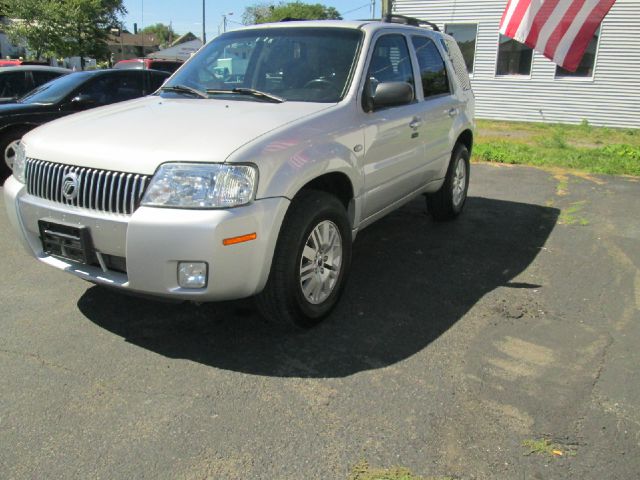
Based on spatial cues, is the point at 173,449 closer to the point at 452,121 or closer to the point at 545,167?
the point at 452,121

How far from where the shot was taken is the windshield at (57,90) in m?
8.08

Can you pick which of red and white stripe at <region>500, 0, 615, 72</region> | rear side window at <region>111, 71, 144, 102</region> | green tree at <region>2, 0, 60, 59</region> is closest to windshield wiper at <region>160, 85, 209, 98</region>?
rear side window at <region>111, 71, 144, 102</region>

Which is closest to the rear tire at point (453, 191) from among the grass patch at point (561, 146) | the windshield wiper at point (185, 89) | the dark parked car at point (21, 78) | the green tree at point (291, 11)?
the windshield wiper at point (185, 89)

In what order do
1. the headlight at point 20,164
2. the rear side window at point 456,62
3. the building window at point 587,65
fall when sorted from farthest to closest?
the building window at point 587,65, the rear side window at point 456,62, the headlight at point 20,164

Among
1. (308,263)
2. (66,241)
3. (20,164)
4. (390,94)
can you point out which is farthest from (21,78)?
(308,263)

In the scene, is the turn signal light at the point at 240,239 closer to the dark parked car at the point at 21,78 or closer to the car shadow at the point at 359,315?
the car shadow at the point at 359,315

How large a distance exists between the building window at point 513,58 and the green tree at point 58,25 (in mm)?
25509

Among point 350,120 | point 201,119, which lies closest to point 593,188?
point 350,120

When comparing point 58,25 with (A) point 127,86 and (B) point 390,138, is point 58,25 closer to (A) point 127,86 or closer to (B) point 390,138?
(A) point 127,86

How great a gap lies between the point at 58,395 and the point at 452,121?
4303mm

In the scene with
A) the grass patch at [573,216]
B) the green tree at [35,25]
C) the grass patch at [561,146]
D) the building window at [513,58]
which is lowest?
the grass patch at [573,216]

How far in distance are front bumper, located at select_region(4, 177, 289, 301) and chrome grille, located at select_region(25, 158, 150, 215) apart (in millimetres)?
49

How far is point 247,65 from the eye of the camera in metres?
4.47

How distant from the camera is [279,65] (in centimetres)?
428
